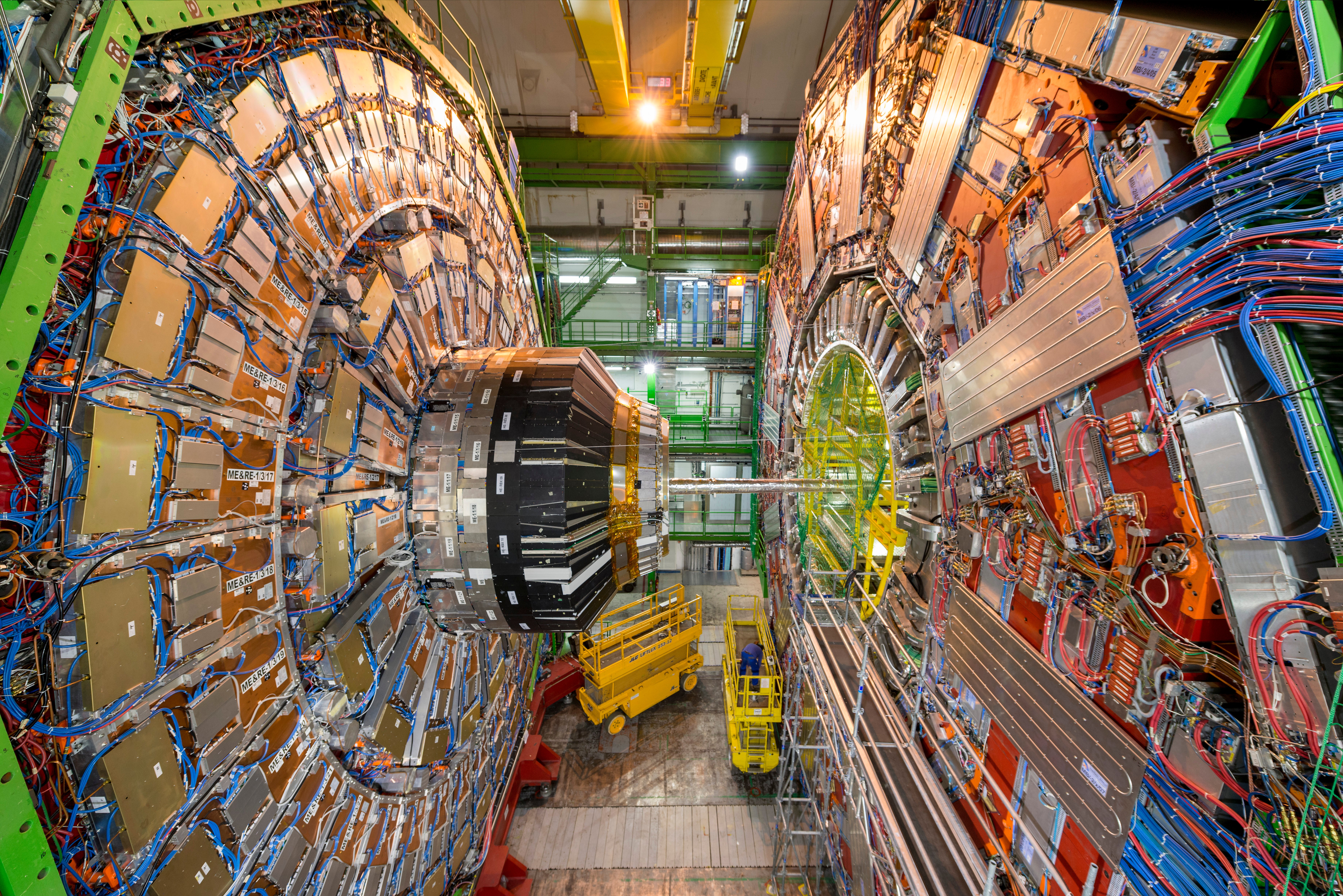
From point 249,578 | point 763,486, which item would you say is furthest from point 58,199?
point 763,486

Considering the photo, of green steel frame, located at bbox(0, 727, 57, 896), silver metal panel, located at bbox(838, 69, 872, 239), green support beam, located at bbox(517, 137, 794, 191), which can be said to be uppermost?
green support beam, located at bbox(517, 137, 794, 191)

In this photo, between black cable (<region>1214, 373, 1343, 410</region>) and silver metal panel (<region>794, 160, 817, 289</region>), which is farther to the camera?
silver metal panel (<region>794, 160, 817, 289</region>)

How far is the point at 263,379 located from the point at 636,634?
7.94 meters

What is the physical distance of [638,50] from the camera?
8.29 meters

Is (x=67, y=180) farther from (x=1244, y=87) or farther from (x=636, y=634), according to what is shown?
(x=636, y=634)

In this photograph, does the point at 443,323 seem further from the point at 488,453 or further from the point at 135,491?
the point at 135,491

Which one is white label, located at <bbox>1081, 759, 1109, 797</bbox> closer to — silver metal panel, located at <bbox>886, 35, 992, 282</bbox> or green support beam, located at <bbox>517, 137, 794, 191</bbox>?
silver metal panel, located at <bbox>886, 35, 992, 282</bbox>

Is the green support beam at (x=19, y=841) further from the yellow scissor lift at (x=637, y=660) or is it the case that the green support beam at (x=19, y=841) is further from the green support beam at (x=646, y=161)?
the green support beam at (x=646, y=161)

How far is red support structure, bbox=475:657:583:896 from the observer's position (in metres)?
4.86

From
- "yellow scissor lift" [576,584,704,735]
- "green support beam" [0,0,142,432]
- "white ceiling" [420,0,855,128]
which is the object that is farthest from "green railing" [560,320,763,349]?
"green support beam" [0,0,142,432]

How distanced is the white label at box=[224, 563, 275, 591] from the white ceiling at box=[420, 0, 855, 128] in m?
7.91

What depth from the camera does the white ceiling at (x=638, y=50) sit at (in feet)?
25.9

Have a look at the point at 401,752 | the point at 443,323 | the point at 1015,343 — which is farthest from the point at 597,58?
the point at 401,752

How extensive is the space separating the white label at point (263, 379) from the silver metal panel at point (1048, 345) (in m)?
2.99
